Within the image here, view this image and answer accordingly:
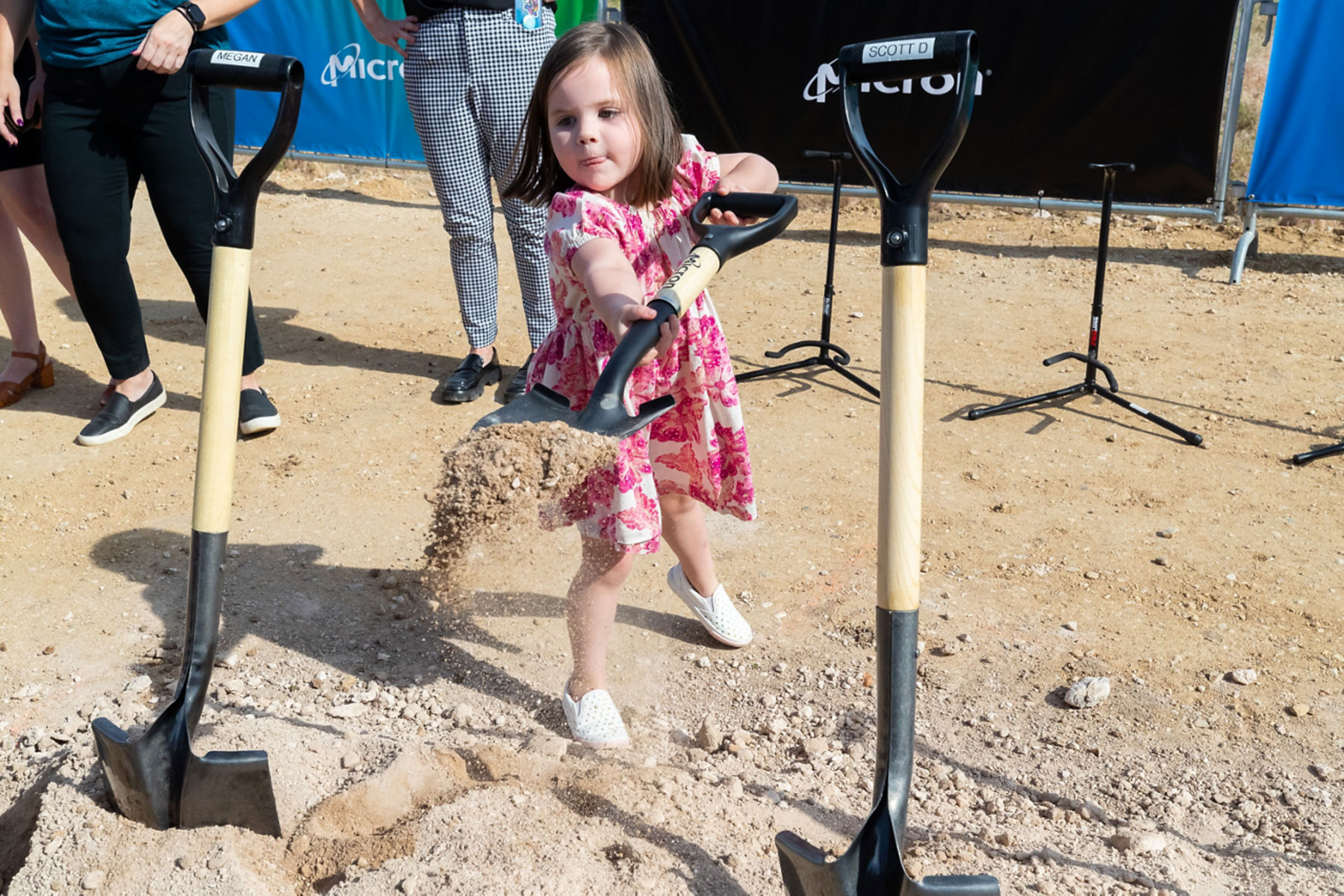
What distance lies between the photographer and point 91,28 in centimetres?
332

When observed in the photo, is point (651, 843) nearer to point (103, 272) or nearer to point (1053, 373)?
point (103, 272)

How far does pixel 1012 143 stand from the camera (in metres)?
6.05

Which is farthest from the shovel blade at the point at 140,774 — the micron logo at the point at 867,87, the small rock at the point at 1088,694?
the micron logo at the point at 867,87

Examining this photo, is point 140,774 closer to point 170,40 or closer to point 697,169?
point 697,169

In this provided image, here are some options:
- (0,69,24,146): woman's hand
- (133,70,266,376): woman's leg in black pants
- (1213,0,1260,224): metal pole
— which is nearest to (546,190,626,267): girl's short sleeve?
(133,70,266,376): woman's leg in black pants

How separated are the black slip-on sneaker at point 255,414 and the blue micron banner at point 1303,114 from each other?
498cm

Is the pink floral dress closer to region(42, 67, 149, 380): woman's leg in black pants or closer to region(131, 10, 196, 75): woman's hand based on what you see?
region(131, 10, 196, 75): woman's hand

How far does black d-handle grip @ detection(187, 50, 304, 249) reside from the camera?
6.33 ft

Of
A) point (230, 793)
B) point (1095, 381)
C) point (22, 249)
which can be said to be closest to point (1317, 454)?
point (1095, 381)

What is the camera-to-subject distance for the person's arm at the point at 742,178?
→ 7.55ft

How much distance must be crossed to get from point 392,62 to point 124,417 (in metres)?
4.28

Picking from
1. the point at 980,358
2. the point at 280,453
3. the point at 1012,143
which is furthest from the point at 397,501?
the point at 1012,143

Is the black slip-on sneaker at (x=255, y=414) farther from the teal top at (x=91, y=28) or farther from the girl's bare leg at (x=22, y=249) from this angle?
the teal top at (x=91, y=28)

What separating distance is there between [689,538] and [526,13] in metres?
2.33
